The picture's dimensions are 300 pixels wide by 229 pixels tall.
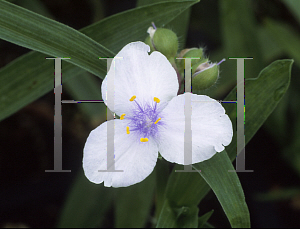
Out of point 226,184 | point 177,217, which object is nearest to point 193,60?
point 226,184

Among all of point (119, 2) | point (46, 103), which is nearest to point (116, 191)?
point (46, 103)

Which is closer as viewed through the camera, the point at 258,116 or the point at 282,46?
the point at 258,116

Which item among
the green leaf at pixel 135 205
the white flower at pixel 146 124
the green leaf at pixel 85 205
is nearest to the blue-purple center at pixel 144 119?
the white flower at pixel 146 124

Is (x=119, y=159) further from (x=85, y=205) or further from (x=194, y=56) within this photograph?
(x=85, y=205)

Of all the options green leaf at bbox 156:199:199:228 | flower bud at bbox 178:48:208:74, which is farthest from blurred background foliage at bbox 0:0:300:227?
flower bud at bbox 178:48:208:74

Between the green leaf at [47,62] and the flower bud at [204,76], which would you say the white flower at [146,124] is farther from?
the green leaf at [47,62]

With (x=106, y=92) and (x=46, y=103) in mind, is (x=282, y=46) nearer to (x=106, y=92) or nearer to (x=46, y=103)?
(x=106, y=92)
